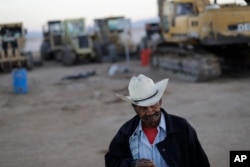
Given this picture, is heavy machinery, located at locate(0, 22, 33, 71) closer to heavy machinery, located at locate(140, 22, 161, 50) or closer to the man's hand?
heavy machinery, located at locate(140, 22, 161, 50)

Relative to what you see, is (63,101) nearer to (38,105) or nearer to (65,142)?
(38,105)

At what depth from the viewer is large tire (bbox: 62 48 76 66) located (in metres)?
22.8

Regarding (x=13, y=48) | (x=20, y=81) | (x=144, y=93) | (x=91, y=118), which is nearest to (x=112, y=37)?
(x=13, y=48)

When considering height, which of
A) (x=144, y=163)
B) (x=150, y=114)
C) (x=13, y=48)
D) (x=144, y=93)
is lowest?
(x=13, y=48)

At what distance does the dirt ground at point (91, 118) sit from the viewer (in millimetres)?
6968

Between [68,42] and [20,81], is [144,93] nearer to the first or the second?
[20,81]

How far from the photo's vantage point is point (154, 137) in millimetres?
3309

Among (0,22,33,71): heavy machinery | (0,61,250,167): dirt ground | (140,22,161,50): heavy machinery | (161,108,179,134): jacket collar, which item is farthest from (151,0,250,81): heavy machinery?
(161,108,179,134): jacket collar

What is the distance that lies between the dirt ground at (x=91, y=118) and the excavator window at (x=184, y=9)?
230 cm

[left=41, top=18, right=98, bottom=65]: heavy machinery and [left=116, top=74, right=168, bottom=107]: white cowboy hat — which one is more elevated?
[left=116, top=74, right=168, bottom=107]: white cowboy hat

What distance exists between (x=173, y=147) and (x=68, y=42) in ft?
71.5

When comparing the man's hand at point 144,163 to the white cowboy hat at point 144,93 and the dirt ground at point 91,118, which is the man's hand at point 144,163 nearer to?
the white cowboy hat at point 144,93

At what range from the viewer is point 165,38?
1602 cm

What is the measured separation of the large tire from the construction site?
1856mm
